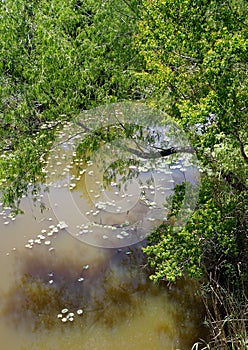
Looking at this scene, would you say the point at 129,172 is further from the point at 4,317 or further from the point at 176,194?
the point at 4,317

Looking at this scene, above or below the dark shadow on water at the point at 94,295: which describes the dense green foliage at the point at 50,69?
above

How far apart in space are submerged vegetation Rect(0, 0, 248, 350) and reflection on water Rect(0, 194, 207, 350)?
0.51 meters

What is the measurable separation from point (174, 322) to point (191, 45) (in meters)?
3.02

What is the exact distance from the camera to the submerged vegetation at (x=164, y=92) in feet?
12.0

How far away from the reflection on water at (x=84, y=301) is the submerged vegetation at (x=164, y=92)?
1.69 ft

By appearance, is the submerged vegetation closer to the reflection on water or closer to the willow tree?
the willow tree

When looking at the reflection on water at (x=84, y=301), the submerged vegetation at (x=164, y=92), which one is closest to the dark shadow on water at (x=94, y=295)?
the reflection on water at (x=84, y=301)

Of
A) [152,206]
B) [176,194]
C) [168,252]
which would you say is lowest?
[152,206]

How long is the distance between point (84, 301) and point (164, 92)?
2.71m

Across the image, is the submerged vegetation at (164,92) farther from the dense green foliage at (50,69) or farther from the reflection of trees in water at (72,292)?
the reflection of trees in water at (72,292)

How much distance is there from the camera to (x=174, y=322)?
4.75 meters

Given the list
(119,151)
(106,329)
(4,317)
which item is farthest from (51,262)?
(119,151)

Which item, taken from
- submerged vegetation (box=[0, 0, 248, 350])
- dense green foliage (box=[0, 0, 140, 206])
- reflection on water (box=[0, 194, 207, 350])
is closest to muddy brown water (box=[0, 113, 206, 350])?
reflection on water (box=[0, 194, 207, 350])

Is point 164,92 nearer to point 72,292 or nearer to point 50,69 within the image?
point 50,69
